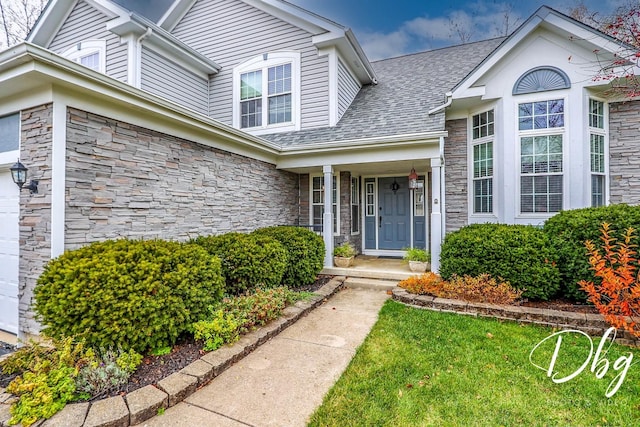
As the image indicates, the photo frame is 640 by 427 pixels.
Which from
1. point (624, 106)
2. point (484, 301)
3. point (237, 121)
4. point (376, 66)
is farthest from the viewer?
point (376, 66)

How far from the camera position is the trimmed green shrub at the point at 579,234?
4500 mm

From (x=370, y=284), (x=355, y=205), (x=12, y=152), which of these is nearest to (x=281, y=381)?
(x=370, y=284)

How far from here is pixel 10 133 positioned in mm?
4027

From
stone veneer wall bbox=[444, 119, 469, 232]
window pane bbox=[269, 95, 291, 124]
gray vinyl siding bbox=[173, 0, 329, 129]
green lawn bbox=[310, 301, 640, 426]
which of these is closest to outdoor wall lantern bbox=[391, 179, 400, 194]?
stone veneer wall bbox=[444, 119, 469, 232]

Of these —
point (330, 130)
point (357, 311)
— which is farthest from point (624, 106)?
point (357, 311)

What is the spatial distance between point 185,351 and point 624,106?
895 cm

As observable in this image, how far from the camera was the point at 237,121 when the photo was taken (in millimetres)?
9227

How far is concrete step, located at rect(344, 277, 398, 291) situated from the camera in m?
6.36

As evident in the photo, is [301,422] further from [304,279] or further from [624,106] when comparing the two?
[624,106]

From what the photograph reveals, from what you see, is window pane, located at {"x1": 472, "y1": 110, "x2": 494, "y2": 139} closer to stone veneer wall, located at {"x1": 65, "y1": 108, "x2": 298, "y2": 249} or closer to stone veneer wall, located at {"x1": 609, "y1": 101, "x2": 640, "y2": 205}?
stone veneer wall, located at {"x1": 609, "y1": 101, "x2": 640, "y2": 205}

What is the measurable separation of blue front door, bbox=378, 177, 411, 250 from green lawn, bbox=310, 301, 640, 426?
488 centimetres

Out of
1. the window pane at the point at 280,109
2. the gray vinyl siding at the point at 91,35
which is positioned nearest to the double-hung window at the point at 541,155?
the window pane at the point at 280,109

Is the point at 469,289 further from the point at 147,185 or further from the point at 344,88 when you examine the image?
the point at 344,88

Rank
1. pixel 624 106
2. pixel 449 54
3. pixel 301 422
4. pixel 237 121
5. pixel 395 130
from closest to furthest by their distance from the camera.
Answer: pixel 301 422 → pixel 624 106 → pixel 395 130 → pixel 237 121 → pixel 449 54
